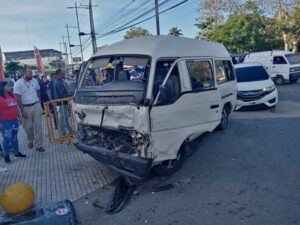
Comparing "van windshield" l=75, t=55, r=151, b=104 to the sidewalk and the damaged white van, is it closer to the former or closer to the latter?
the damaged white van

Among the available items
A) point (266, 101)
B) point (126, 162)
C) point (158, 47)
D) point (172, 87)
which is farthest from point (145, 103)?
point (266, 101)

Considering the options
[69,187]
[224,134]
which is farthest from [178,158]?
[224,134]

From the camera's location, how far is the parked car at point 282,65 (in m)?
16.9

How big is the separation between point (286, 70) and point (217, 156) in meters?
13.2

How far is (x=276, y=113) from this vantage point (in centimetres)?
937

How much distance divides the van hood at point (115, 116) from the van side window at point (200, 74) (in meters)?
1.41

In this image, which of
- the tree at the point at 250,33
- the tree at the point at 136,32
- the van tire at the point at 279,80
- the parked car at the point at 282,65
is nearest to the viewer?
the parked car at the point at 282,65

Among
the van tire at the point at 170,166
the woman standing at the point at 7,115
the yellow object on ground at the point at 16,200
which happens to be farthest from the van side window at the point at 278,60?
the yellow object on ground at the point at 16,200

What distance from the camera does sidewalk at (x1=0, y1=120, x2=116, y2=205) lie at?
4805 mm

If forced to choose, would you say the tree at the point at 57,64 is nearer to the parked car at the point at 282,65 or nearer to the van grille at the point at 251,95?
the parked car at the point at 282,65

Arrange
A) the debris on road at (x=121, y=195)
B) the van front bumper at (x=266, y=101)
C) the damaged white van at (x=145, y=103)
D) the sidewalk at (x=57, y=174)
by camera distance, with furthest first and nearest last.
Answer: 1. the van front bumper at (x=266, y=101)
2. the sidewalk at (x=57, y=174)
3. the damaged white van at (x=145, y=103)
4. the debris on road at (x=121, y=195)

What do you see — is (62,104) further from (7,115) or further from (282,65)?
(282,65)

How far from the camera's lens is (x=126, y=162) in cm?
436

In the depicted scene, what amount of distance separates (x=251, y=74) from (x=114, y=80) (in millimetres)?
6923
